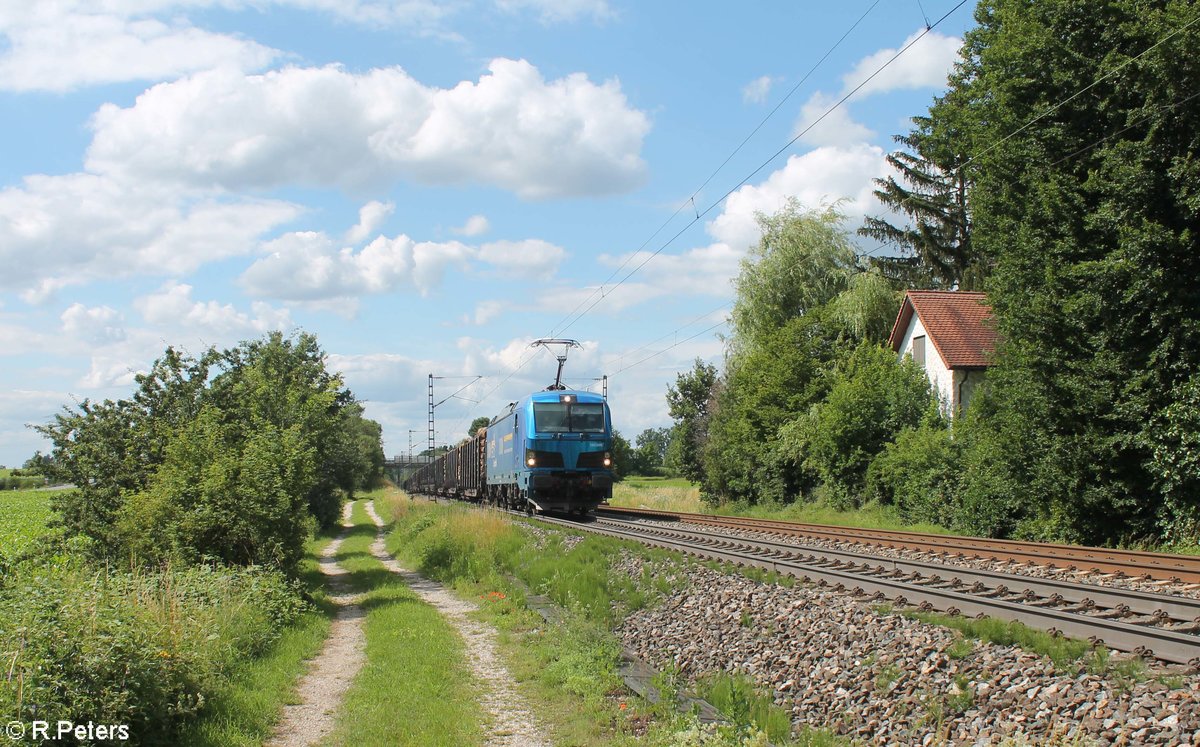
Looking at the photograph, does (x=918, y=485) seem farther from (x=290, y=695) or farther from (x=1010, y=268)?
(x=290, y=695)

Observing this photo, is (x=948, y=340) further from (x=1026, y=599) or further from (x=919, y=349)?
(x=1026, y=599)

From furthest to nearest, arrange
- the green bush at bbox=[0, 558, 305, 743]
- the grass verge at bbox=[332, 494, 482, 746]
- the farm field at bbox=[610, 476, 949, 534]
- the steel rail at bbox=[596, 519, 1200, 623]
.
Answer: the farm field at bbox=[610, 476, 949, 534] < the steel rail at bbox=[596, 519, 1200, 623] < the grass verge at bbox=[332, 494, 482, 746] < the green bush at bbox=[0, 558, 305, 743]

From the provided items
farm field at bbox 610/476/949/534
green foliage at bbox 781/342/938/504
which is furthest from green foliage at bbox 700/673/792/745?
green foliage at bbox 781/342/938/504

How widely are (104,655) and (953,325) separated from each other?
2794 cm

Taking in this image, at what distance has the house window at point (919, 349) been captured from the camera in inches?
1204

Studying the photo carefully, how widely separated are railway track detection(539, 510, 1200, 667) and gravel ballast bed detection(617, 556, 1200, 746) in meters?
0.49

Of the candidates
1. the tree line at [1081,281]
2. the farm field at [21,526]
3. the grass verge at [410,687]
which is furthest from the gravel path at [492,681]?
the tree line at [1081,281]

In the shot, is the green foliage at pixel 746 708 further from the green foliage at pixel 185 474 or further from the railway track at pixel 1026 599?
the green foliage at pixel 185 474

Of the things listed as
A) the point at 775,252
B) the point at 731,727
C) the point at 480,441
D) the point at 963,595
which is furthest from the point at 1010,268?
the point at 480,441

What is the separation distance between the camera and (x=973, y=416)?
874 inches

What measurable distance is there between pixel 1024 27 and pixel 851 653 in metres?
14.9

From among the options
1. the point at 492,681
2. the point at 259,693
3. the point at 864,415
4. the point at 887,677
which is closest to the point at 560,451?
the point at 864,415

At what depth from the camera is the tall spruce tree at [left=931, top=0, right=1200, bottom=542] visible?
1516cm

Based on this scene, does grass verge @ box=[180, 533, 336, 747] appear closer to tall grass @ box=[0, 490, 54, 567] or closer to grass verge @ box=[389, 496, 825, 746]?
grass verge @ box=[389, 496, 825, 746]
